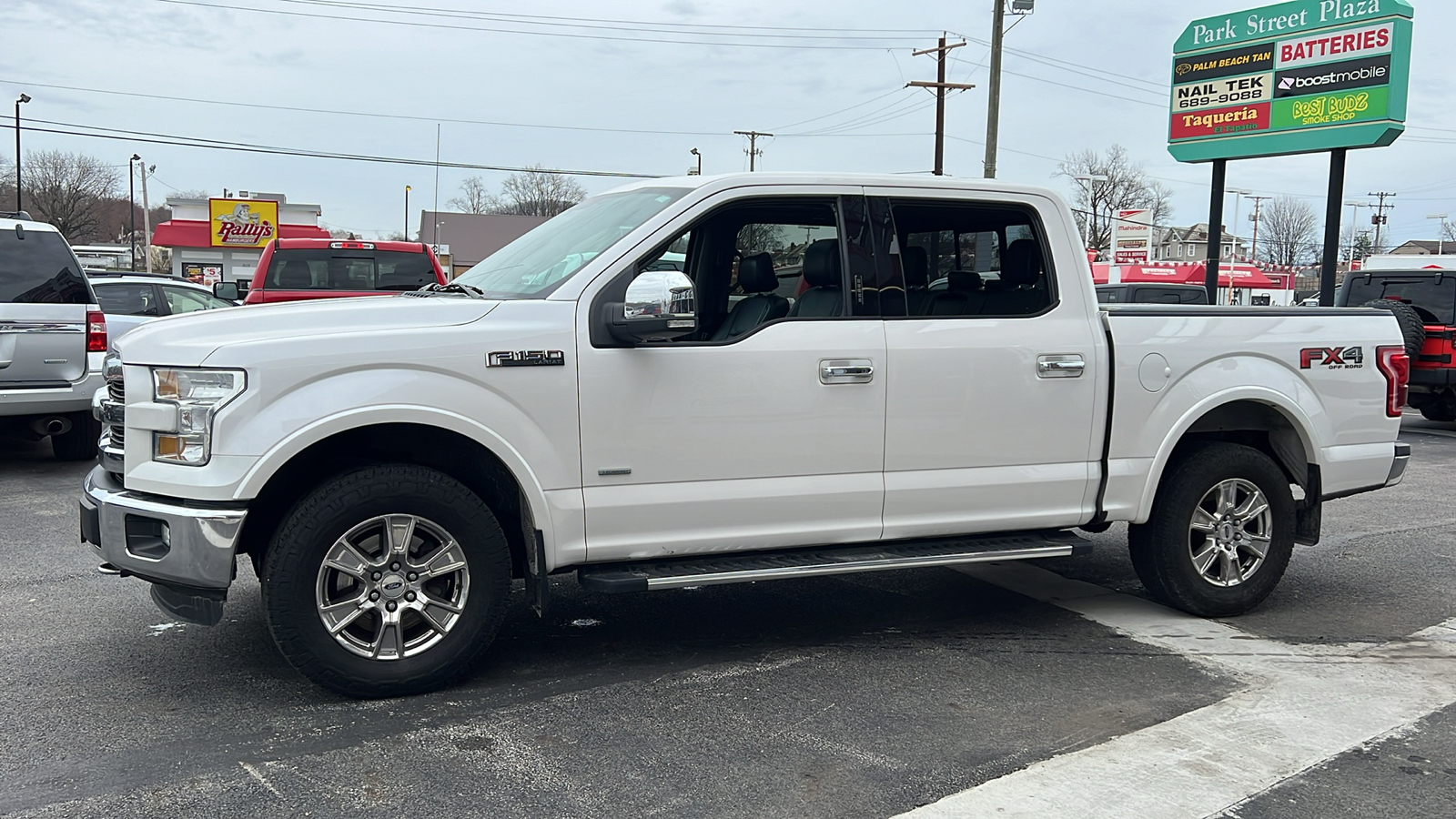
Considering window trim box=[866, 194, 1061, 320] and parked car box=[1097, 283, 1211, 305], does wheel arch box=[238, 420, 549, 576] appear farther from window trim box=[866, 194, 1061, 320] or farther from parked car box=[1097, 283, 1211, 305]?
parked car box=[1097, 283, 1211, 305]

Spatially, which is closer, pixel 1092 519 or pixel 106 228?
pixel 1092 519

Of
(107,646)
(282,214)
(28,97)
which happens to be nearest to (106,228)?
(282,214)

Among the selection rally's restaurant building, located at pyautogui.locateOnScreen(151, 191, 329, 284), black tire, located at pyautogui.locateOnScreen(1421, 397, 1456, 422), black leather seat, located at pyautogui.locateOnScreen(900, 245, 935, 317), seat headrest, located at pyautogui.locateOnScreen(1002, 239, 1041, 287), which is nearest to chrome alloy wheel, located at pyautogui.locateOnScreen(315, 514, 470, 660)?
black leather seat, located at pyautogui.locateOnScreen(900, 245, 935, 317)

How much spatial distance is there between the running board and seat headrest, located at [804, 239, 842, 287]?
44.8 inches

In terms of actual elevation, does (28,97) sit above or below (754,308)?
above

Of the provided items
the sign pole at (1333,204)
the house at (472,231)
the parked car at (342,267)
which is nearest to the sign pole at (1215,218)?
the sign pole at (1333,204)

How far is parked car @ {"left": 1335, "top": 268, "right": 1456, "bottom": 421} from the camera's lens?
14.3 meters

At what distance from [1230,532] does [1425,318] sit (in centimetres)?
1123

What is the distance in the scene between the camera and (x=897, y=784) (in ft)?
12.2

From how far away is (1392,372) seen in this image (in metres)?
6.09

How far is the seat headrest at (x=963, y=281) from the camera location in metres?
5.47

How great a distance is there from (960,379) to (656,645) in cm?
175

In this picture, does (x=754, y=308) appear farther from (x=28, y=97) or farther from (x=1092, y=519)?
(x=28, y=97)

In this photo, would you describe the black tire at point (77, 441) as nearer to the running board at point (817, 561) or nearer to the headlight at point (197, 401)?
the headlight at point (197, 401)
